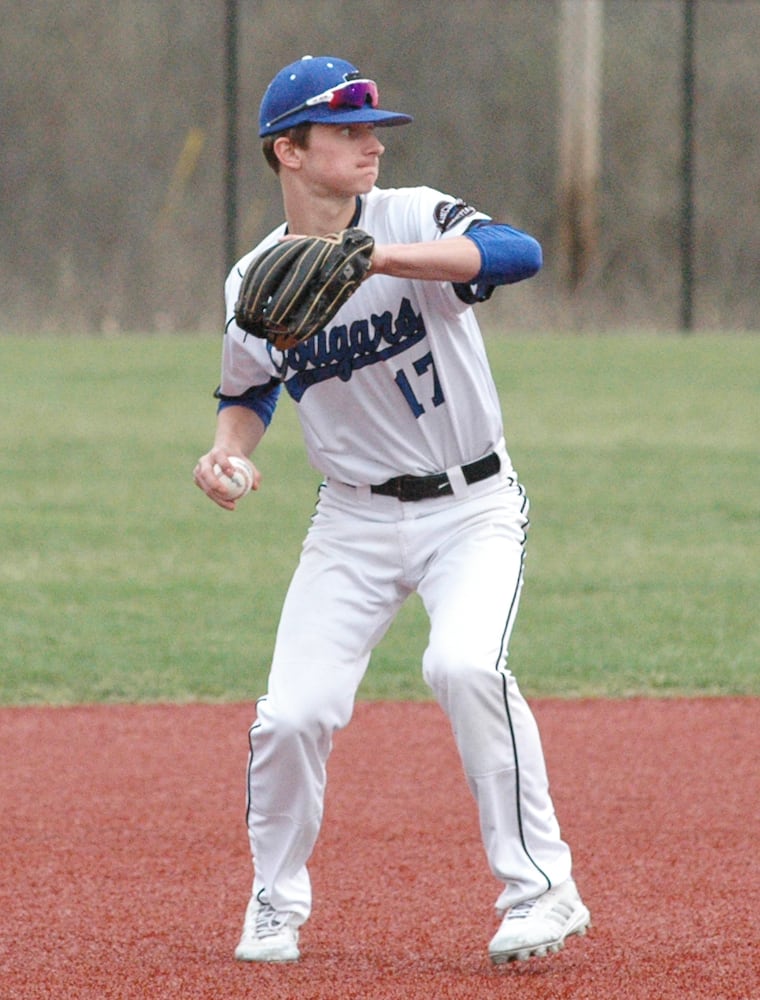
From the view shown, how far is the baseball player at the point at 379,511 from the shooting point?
3828mm

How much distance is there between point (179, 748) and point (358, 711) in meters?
0.82

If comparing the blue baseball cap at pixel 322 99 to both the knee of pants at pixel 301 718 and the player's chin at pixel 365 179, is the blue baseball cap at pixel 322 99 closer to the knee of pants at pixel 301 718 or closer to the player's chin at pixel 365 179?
the player's chin at pixel 365 179

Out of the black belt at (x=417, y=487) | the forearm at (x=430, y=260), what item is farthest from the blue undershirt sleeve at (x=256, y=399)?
the forearm at (x=430, y=260)

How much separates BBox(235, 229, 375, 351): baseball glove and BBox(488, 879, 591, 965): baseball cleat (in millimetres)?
1256

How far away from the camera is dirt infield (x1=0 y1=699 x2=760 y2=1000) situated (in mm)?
3840

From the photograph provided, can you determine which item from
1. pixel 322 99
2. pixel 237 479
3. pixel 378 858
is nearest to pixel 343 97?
pixel 322 99

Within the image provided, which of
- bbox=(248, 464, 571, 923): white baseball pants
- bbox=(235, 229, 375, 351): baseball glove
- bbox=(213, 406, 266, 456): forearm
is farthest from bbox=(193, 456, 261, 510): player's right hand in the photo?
bbox=(235, 229, 375, 351): baseball glove

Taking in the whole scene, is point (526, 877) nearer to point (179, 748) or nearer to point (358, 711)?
point (179, 748)

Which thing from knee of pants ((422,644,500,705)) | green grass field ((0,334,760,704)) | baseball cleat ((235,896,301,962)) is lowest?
green grass field ((0,334,760,704))

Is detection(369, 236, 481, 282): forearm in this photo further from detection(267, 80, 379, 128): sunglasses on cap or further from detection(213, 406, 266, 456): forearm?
detection(213, 406, 266, 456): forearm

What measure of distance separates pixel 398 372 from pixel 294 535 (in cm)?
619

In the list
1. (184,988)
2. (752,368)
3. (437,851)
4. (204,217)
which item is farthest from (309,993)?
(204,217)

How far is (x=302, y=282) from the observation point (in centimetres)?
357

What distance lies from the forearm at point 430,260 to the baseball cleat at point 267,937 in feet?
4.55
